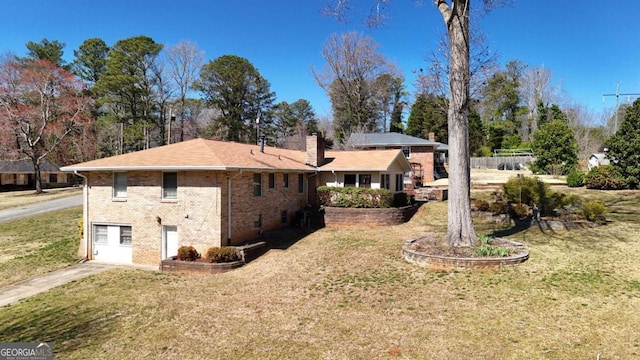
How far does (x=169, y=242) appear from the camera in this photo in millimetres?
14820

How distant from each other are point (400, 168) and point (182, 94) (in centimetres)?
3604

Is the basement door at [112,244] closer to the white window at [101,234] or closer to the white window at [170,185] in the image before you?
the white window at [101,234]

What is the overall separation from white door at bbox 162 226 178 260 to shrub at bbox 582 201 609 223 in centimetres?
1815

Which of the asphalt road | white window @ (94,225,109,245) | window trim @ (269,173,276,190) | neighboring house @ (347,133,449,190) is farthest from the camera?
neighboring house @ (347,133,449,190)

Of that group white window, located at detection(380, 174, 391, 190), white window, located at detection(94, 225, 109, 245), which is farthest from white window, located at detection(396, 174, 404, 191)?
white window, located at detection(94, 225, 109, 245)

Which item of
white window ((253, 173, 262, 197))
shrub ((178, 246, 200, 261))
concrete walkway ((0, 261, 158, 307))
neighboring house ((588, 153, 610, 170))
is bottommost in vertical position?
concrete walkway ((0, 261, 158, 307))

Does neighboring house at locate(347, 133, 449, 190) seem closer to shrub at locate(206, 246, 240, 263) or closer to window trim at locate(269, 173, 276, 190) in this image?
window trim at locate(269, 173, 276, 190)

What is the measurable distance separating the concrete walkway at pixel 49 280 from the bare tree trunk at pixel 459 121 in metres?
A: 11.6

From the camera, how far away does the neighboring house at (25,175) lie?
40562 mm

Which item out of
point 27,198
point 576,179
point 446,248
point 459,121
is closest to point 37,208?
point 27,198

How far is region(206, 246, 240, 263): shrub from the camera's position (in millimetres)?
13136

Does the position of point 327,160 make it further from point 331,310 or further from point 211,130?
point 211,130

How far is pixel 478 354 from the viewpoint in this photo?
6320 millimetres

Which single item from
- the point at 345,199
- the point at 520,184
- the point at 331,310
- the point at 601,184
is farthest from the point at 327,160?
the point at 601,184
